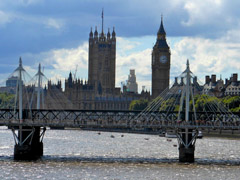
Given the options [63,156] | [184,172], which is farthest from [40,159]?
[184,172]

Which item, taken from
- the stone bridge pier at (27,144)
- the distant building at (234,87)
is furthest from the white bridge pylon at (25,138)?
the distant building at (234,87)

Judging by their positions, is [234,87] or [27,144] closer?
[27,144]

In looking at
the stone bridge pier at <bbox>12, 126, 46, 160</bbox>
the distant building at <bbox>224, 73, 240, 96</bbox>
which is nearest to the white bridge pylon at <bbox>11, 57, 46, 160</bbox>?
the stone bridge pier at <bbox>12, 126, 46, 160</bbox>

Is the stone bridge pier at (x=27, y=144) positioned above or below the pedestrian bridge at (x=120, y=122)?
below

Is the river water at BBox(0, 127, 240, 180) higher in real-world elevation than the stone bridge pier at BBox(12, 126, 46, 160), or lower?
lower

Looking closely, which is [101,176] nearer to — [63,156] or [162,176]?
[162,176]

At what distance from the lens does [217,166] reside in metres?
74.9

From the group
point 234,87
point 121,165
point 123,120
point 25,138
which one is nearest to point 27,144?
point 25,138

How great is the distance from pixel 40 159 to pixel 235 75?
124229mm

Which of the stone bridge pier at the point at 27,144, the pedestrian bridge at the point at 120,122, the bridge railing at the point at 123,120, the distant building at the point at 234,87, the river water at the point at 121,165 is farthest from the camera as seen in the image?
the distant building at the point at 234,87

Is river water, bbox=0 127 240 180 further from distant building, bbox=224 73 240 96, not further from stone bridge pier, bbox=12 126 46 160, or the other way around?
→ distant building, bbox=224 73 240 96

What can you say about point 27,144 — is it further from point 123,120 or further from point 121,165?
point 123,120

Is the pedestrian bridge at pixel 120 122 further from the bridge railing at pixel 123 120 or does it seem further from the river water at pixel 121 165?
the river water at pixel 121 165

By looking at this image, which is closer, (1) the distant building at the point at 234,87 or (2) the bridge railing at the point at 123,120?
(2) the bridge railing at the point at 123,120
